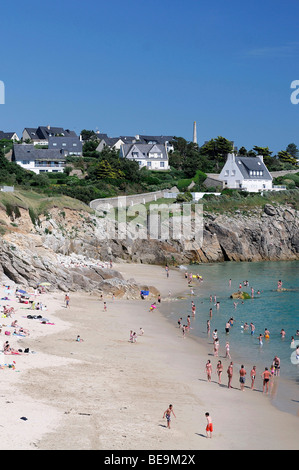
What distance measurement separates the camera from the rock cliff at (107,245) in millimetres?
40969

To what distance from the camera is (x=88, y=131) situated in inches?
5049

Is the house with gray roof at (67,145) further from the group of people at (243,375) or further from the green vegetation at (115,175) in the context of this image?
the group of people at (243,375)

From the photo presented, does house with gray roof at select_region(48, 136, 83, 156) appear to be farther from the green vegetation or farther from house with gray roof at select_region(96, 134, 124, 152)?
house with gray roof at select_region(96, 134, 124, 152)

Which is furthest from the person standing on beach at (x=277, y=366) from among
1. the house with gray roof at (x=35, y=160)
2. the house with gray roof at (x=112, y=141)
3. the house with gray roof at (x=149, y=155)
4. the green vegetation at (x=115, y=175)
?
the house with gray roof at (x=112, y=141)

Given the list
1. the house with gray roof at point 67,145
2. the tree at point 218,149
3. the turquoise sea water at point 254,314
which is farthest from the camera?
the tree at point 218,149

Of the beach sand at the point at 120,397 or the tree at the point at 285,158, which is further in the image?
the tree at the point at 285,158

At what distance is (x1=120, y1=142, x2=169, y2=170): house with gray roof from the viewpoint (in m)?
100

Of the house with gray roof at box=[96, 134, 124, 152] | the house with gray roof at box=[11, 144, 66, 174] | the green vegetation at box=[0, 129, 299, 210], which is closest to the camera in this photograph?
the green vegetation at box=[0, 129, 299, 210]

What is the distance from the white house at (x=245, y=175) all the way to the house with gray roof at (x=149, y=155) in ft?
54.9

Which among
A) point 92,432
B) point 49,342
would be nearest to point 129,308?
point 49,342

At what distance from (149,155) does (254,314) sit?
65.7 metres

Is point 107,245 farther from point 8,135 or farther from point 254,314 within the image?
point 8,135

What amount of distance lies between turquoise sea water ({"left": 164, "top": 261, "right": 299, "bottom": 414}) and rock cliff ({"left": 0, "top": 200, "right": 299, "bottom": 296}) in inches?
176

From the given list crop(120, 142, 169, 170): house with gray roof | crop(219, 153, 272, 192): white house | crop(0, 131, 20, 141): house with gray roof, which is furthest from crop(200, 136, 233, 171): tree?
crop(0, 131, 20, 141): house with gray roof
